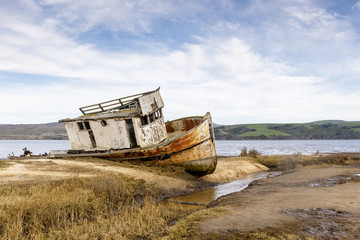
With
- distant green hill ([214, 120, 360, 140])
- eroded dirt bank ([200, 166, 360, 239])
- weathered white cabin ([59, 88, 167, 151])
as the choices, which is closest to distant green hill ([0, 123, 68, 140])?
distant green hill ([214, 120, 360, 140])

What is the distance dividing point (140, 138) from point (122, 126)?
1.33m

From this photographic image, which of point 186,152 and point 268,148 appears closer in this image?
point 186,152

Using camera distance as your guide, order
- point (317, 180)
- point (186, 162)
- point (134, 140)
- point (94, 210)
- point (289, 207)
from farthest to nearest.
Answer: point (134, 140)
point (186, 162)
point (317, 180)
point (94, 210)
point (289, 207)

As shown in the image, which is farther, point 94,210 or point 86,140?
point 86,140

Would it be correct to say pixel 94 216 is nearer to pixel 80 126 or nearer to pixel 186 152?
pixel 186 152

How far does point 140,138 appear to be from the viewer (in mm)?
14859

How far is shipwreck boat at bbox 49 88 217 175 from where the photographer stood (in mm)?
14312

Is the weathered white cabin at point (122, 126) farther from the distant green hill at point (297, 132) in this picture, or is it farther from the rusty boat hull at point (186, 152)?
the distant green hill at point (297, 132)

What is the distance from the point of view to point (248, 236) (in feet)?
15.8

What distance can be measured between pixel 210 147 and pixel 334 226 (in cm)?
970

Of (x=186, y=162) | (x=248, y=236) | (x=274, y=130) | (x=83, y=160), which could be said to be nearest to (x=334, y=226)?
(x=248, y=236)

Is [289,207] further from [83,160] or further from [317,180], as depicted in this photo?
[83,160]

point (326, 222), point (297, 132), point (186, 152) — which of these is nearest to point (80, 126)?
point (186, 152)

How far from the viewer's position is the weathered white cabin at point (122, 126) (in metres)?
14.9
